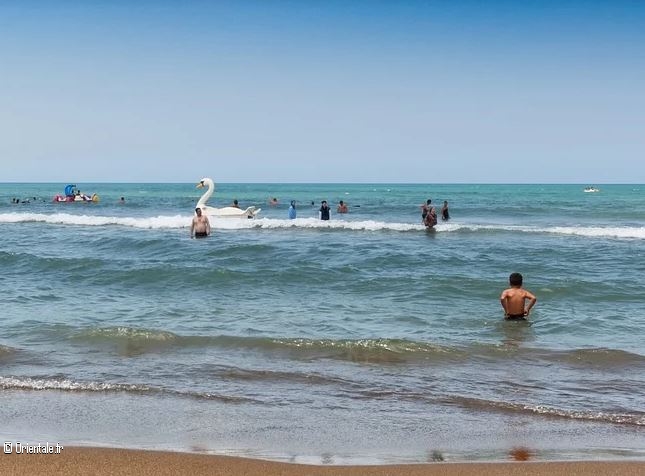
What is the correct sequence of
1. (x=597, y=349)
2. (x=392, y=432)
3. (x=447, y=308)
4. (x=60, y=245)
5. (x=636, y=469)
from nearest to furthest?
(x=636, y=469) → (x=392, y=432) → (x=597, y=349) → (x=447, y=308) → (x=60, y=245)

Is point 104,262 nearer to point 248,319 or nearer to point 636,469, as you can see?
point 248,319

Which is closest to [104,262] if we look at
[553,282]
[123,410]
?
[553,282]

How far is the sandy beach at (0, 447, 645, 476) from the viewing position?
509cm

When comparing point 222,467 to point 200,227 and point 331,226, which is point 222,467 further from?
point 331,226

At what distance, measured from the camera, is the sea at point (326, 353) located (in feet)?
20.4

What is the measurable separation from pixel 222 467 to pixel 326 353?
446 cm

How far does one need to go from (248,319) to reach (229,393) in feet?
14.2

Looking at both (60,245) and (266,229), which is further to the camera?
(266,229)

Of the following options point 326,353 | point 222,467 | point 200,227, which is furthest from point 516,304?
point 200,227

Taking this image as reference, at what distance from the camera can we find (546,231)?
28.1m

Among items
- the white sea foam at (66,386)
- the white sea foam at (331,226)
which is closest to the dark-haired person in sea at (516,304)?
the white sea foam at (66,386)

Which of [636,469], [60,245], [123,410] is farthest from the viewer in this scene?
[60,245]

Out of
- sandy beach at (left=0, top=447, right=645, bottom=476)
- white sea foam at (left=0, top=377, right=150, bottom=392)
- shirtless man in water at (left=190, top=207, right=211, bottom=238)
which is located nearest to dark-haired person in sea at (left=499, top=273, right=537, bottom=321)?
white sea foam at (left=0, top=377, right=150, bottom=392)

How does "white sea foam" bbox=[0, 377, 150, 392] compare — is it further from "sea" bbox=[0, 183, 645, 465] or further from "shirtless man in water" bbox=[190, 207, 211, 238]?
"shirtless man in water" bbox=[190, 207, 211, 238]
